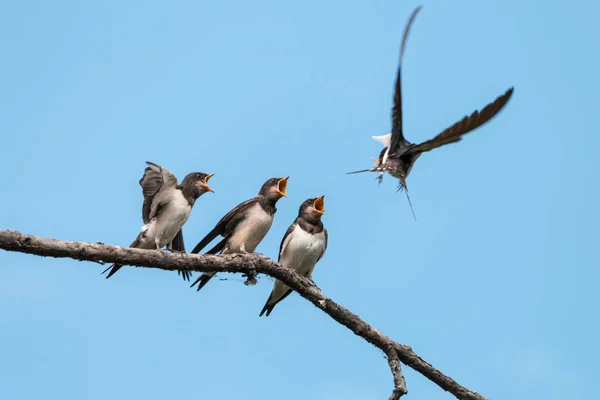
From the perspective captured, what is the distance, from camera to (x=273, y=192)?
10852 millimetres

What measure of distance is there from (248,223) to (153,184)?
116 centimetres

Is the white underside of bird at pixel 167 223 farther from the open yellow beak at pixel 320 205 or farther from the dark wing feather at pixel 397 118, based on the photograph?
the dark wing feather at pixel 397 118

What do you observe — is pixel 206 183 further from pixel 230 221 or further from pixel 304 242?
pixel 304 242

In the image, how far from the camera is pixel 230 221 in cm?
1087

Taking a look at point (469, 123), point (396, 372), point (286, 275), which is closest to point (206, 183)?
point (286, 275)

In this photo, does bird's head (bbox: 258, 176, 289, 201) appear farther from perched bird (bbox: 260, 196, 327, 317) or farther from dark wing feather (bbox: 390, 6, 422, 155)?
dark wing feather (bbox: 390, 6, 422, 155)

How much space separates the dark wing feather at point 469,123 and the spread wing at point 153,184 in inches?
128

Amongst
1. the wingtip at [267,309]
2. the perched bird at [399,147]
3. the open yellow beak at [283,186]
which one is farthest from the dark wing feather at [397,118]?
the wingtip at [267,309]

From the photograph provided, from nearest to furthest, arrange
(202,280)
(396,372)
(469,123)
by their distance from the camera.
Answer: (469,123), (396,372), (202,280)

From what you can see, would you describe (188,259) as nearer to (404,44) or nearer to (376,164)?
(376,164)

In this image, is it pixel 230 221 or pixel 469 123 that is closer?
pixel 469 123

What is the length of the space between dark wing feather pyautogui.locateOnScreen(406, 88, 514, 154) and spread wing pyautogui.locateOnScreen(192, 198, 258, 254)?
2.96 metres

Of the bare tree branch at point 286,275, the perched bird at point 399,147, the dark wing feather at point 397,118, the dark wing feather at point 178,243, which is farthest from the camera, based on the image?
the dark wing feather at point 178,243

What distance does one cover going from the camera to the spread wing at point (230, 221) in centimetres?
1079
